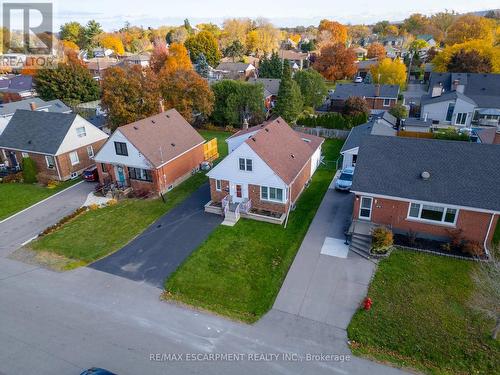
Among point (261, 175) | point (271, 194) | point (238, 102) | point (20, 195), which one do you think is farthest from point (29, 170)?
point (238, 102)

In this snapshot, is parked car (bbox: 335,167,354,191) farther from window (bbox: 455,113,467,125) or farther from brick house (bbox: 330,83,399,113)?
window (bbox: 455,113,467,125)

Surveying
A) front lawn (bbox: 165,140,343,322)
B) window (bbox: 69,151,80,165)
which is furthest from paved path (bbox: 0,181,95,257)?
front lawn (bbox: 165,140,343,322)

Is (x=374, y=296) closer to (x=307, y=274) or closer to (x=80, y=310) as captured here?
(x=307, y=274)

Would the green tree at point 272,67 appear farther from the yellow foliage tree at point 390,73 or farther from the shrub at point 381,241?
the shrub at point 381,241

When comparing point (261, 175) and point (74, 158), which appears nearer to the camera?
point (261, 175)

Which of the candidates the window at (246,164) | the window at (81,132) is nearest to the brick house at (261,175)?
the window at (246,164)

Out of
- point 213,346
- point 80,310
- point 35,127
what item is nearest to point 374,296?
point 213,346

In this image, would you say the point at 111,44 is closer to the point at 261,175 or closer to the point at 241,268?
the point at 261,175
